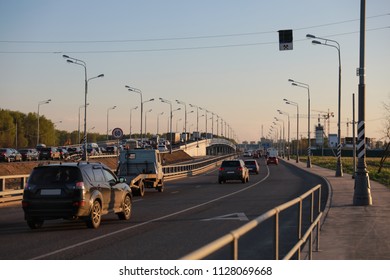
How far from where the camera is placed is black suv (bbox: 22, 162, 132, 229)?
16.0m

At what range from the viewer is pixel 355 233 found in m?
14.7

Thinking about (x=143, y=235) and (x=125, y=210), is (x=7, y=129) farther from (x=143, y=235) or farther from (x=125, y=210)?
(x=143, y=235)

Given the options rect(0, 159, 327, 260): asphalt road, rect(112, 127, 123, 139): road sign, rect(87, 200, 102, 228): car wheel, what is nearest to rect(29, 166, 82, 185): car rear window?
rect(87, 200, 102, 228): car wheel

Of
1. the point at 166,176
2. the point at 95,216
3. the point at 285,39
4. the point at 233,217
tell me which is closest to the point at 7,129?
the point at 166,176

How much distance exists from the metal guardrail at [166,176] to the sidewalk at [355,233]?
1201 cm

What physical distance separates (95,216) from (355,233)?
6.35 m

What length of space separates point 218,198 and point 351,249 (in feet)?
54.4

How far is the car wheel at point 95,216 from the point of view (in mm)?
16452

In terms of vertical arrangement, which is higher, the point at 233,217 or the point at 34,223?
the point at 34,223

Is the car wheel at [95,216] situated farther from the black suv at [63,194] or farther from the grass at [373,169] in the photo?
the grass at [373,169]

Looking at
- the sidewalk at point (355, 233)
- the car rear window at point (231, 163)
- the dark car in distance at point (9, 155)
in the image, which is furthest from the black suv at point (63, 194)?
the dark car in distance at point (9, 155)

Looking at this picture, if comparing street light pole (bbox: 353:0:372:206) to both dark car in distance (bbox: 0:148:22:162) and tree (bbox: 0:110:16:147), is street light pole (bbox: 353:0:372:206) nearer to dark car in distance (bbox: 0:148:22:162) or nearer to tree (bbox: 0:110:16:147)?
dark car in distance (bbox: 0:148:22:162)

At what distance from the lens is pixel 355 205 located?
22672 millimetres
